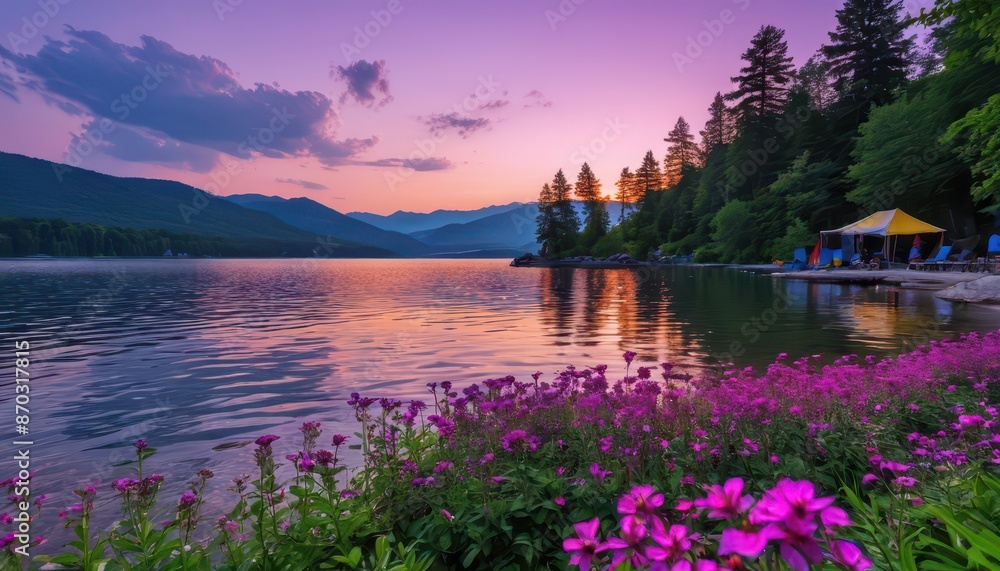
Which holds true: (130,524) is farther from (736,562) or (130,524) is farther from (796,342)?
(796,342)

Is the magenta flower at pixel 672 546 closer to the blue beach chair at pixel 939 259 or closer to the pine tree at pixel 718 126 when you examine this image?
the blue beach chair at pixel 939 259

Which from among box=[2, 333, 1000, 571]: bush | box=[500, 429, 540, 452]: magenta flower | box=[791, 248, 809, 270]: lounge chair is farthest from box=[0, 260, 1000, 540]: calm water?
box=[791, 248, 809, 270]: lounge chair

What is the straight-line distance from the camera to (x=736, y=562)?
1159mm

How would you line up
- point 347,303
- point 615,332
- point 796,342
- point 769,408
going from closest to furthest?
point 769,408
point 796,342
point 615,332
point 347,303

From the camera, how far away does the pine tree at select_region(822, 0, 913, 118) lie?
50406 millimetres

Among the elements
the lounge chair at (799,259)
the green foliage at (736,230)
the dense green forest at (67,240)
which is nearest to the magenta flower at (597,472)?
the lounge chair at (799,259)

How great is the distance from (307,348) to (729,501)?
1414cm

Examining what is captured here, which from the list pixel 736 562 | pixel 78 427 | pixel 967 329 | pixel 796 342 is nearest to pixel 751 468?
pixel 736 562

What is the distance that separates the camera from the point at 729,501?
1182mm

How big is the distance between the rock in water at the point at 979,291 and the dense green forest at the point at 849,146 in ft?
12.5

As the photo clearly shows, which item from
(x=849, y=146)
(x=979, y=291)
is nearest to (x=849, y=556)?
(x=979, y=291)

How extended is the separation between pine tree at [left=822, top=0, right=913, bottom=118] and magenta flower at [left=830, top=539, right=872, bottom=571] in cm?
6491

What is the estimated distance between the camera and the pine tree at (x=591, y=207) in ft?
370

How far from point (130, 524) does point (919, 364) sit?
32.2 ft
